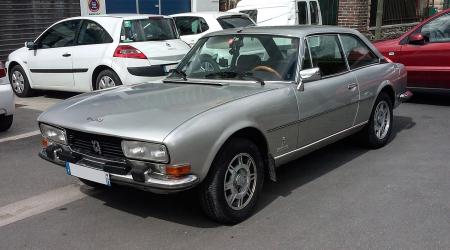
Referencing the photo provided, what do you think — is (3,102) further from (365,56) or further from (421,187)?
(421,187)

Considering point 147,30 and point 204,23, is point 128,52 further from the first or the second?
point 204,23

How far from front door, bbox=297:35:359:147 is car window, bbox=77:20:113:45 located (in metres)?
4.57

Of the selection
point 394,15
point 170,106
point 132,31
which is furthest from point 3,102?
point 394,15

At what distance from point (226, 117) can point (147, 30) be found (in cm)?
543

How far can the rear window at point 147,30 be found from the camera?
8.73 metres

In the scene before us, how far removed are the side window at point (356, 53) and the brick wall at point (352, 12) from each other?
10948 millimetres

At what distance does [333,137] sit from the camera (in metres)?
5.24

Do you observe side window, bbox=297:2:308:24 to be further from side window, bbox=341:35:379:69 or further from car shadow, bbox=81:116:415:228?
car shadow, bbox=81:116:415:228

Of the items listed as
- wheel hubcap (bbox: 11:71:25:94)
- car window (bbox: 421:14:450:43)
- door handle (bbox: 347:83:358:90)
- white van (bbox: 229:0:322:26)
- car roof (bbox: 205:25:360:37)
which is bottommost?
wheel hubcap (bbox: 11:71:25:94)

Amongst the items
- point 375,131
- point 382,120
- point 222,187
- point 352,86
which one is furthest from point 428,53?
point 222,187

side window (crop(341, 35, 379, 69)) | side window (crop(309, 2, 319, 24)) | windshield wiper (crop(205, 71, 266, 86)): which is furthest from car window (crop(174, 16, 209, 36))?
windshield wiper (crop(205, 71, 266, 86))

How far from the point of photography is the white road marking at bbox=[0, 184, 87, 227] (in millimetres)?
4371

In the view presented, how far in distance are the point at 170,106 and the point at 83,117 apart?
2.23 ft

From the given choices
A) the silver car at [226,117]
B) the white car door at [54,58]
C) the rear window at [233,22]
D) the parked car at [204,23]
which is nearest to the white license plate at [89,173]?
the silver car at [226,117]
